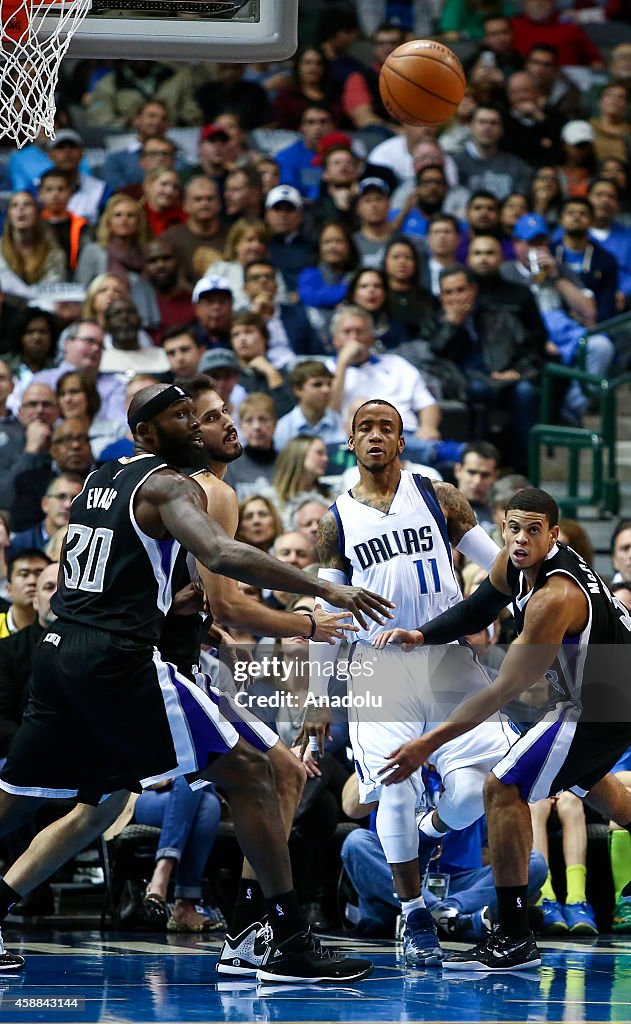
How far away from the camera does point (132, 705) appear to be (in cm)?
557

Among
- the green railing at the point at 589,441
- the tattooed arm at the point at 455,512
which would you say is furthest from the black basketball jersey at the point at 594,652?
the green railing at the point at 589,441

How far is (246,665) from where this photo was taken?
321 inches

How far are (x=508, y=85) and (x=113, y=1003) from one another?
1190cm

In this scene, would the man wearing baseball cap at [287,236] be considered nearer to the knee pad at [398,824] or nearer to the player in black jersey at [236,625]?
the player in black jersey at [236,625]

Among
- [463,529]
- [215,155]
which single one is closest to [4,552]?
[463,529]

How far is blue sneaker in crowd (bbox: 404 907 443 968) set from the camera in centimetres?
629

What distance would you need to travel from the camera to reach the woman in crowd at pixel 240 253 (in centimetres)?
1223

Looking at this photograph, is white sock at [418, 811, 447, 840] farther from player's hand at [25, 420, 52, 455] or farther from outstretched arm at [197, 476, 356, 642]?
player's hand at [25, 420, 52, 455]

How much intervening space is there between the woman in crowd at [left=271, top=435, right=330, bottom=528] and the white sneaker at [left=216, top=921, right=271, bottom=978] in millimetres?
4346

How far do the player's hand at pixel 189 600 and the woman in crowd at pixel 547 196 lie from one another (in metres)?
8.61

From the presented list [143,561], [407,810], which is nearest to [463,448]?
[407,810]

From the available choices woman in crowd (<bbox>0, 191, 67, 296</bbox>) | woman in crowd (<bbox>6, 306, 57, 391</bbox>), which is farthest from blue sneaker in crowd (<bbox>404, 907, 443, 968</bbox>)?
woman in crowd (<bbox>0, 191, 67, 296</bbox>)

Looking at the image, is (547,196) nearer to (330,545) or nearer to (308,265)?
(308,265)

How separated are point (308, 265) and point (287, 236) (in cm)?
36
